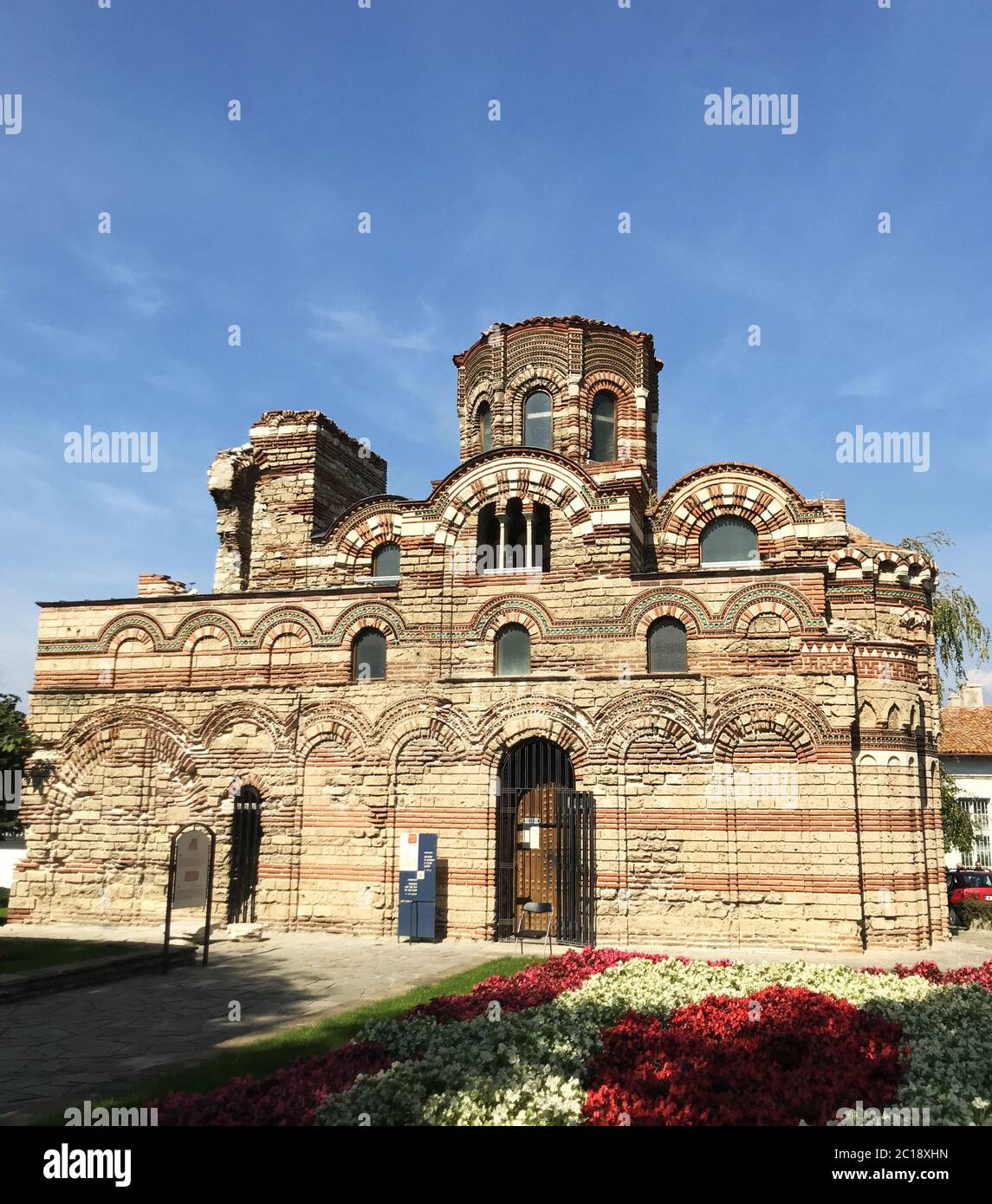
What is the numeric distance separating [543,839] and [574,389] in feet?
36.7

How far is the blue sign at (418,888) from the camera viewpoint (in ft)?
50.6

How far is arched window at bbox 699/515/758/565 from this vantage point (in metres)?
19.1

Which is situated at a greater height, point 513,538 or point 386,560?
point 386,560

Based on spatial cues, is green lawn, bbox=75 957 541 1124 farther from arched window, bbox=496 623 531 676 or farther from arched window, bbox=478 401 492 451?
arched window, bbox=478 401 492 451

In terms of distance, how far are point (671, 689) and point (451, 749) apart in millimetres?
4013

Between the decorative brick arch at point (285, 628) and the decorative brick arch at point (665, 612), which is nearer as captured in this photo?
the decorative brick arch at point (665, 612)

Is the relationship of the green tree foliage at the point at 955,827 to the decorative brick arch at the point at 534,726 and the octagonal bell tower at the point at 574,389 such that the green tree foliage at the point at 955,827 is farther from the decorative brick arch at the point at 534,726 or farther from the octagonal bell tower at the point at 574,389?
the decorative brick arch at the point at 534,726

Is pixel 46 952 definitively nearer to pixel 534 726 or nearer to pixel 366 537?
pixel 534 726

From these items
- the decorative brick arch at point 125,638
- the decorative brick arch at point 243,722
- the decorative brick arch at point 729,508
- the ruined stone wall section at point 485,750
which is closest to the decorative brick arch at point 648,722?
the ruined stone wall section at point 485,750

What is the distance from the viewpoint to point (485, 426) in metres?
23.8

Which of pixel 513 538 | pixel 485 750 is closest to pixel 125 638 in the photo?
pixel 485 750

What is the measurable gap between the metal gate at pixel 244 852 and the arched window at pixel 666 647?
25.4 feet
